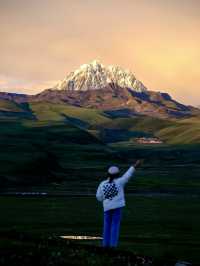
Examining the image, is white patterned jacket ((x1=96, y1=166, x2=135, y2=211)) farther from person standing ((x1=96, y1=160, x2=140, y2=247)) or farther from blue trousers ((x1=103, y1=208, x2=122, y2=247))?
blue trousers ((x1=103, y1=208, x2=122, y2=247))

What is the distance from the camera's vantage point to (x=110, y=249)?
89.7ft

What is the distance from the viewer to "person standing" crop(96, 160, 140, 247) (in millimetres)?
26938

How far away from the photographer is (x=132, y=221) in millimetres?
70625

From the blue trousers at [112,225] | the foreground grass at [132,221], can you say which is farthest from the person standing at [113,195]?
the foreground grass at [132,221]

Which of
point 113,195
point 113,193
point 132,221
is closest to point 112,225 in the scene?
point 113,195

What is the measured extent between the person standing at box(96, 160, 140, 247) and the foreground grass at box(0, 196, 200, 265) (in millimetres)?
7130

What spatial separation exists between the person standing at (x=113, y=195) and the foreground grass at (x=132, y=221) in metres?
7.13

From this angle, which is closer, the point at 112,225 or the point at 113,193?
the point at 113,193

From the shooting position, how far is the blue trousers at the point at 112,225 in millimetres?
27484

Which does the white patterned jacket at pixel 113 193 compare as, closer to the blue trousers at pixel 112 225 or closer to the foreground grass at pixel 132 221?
the blue trousers at pixel 112 225

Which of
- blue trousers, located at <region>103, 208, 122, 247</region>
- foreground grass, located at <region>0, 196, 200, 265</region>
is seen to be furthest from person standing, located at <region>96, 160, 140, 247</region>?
foreground grass, located at <region>0, 196, 200, 265</region>

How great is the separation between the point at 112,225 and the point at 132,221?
43628 millimetres

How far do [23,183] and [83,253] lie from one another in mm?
122724

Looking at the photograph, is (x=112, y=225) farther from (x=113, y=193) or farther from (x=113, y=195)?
(x=113, y=193)
